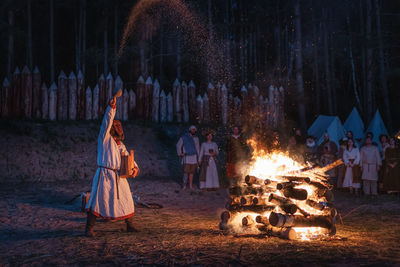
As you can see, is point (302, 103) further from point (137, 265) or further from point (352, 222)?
point (137, 265)

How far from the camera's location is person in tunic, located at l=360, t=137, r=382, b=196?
Answer: 994cm

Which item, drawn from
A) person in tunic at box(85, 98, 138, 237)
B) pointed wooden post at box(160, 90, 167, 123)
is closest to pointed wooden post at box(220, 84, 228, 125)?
pointed wooden post at box(160, 90, 167, 123)

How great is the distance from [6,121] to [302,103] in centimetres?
1384

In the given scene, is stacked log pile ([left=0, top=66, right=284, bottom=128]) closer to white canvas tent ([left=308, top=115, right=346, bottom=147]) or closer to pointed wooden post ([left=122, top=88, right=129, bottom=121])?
pointed wooden post ([left=122, top=88, right=129, bottom=121])

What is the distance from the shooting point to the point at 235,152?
390 inches

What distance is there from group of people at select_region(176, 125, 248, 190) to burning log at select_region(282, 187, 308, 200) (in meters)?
4.58

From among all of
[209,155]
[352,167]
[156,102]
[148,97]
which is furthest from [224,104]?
[352,167]

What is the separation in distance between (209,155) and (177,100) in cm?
372

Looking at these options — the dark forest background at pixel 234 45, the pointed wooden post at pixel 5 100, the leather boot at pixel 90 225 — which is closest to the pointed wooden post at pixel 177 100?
the pointed wooden post at pixel 5 100

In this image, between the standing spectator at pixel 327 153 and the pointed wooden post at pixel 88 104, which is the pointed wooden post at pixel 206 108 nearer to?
the pointed wooden post at pixel 88 104

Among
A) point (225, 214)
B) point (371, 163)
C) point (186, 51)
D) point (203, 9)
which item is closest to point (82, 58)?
point (186, 51)

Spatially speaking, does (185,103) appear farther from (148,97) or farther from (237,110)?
(237,110)

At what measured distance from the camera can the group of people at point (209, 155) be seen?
9.97 m

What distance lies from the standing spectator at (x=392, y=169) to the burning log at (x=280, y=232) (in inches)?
245
